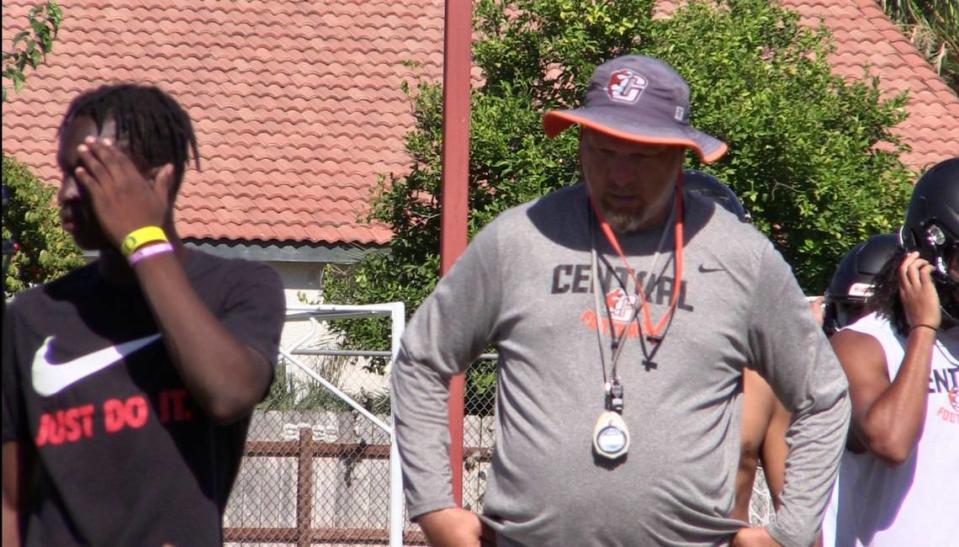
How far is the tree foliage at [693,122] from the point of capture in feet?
38.9

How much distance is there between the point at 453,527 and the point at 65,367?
0.92 meters

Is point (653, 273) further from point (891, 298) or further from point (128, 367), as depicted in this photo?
point (891, 298)

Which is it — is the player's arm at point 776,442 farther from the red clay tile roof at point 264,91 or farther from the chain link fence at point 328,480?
the red clay tile roof at point 264,91

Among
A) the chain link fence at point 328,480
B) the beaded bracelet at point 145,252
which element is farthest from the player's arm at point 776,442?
the chain link fence at point 328,480

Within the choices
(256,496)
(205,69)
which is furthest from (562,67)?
(205,69)

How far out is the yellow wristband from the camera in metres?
2.53

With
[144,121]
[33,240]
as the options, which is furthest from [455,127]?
[33,240]

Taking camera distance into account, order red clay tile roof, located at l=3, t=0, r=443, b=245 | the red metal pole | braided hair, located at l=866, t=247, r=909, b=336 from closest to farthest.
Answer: braided hair, located at l=866, t=247, r=909, b=336, the red metal pole, red clay tile roof, located at l=3, t=0, r=443, b=245

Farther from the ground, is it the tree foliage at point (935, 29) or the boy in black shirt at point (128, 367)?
the boy in black shirt at point (128, 367)

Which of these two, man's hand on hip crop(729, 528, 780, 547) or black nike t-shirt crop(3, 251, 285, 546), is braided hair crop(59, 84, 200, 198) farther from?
man's hand on hip crop(729, 528, 780, 547)

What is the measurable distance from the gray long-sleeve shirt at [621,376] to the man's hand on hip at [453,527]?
2cm

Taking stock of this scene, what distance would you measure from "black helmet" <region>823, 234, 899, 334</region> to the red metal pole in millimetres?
1587

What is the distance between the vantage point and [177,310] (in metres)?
2.48

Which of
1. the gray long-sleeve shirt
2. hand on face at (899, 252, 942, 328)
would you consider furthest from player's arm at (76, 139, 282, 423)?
hand on face at (899, 252, 942, 328)
